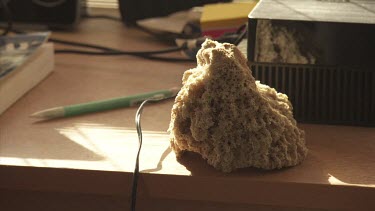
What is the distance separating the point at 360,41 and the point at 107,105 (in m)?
0.27

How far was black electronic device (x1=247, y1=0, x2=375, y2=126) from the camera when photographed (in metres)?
0.68

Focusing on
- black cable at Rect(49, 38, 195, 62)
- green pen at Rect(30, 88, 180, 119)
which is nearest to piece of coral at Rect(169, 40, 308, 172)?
green pen at Rect(30, 88, 180, 119)

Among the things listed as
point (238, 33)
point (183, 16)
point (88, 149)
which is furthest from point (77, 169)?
point (183, 16)

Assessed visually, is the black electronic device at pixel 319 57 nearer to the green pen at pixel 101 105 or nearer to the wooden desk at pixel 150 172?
the wooden desk at pixel 150 172

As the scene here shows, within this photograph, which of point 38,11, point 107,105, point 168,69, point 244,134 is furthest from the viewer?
point 38,11

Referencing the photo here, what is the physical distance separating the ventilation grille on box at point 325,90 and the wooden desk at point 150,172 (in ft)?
0.04

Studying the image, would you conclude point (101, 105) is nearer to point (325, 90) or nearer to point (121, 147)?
point (121, 147)

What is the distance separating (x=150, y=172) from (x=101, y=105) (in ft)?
0.64

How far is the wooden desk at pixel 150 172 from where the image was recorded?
1.94 feet

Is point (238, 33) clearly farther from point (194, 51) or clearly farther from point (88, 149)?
point (88, 149)

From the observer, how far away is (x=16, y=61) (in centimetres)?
85

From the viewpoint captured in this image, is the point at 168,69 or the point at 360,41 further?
the point at 168,69

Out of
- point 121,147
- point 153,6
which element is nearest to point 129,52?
point 153,6

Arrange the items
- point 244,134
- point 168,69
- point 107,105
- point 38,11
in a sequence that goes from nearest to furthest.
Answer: point 244,134 → point 107,105 → point 168,69 → point 38,11
